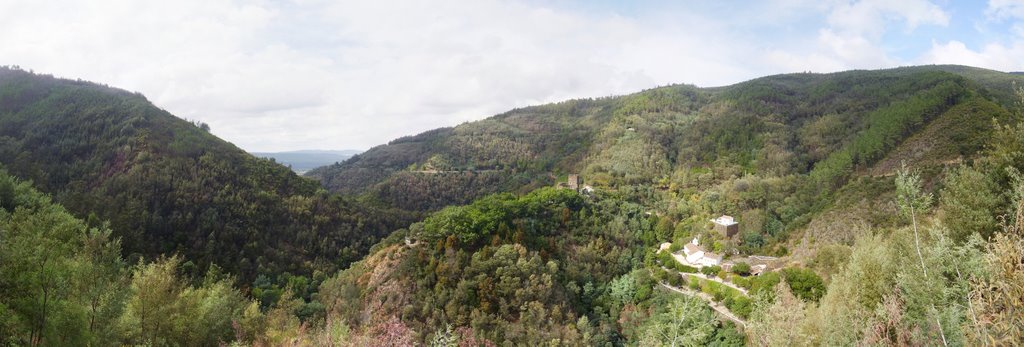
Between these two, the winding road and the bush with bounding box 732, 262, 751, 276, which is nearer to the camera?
the winding road

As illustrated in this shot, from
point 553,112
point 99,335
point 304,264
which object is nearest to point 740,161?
point 304,264

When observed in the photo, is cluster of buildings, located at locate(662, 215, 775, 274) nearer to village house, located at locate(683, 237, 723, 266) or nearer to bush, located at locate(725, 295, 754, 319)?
village house, located at locate(683, 237, 723, 266)

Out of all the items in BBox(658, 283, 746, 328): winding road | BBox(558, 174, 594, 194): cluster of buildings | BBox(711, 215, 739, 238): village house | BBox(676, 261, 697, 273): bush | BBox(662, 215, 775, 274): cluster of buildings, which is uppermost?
BBox(558, 174, 594, 194): cluster of buildings

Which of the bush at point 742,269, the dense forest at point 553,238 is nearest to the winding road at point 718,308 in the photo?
the dense forest at point 553,238

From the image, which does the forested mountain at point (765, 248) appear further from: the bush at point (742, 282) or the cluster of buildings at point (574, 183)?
the cluster of buildings at point (574, 183)

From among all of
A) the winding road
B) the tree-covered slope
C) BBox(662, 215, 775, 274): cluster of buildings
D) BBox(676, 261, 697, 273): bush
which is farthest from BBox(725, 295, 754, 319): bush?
the tree-covered slope

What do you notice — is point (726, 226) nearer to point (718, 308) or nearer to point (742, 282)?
point (742, 282)

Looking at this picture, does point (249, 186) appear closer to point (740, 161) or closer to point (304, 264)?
point (304, 264)
